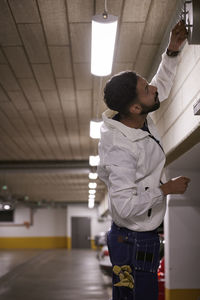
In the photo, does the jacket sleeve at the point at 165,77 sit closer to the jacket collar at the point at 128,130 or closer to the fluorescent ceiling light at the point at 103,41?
the jacket collar at the point at 128,130

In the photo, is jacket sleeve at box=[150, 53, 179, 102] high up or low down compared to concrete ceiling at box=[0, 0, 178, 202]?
down

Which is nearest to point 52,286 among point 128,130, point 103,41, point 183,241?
point 183,241

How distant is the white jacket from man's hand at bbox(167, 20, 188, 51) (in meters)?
0.59

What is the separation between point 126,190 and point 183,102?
2.81m

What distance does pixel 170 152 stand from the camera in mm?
5328

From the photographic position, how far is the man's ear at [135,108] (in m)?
2.03

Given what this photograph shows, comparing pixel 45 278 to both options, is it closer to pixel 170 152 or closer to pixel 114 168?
pixel 170 152

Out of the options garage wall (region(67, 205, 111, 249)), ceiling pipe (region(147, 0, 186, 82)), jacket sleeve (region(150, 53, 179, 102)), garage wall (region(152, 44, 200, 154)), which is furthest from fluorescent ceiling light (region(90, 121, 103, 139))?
garage wall (region(67, 205, 111, 249))

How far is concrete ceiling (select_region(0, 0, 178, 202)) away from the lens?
4.39 metres

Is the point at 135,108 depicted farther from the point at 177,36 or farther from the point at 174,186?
the point at 177,36

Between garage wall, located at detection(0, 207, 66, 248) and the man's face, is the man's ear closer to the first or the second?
the man's face

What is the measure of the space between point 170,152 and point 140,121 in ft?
10.8

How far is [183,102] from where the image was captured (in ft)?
14.6

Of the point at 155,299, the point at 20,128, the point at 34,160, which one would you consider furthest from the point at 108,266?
the point at 155,299
